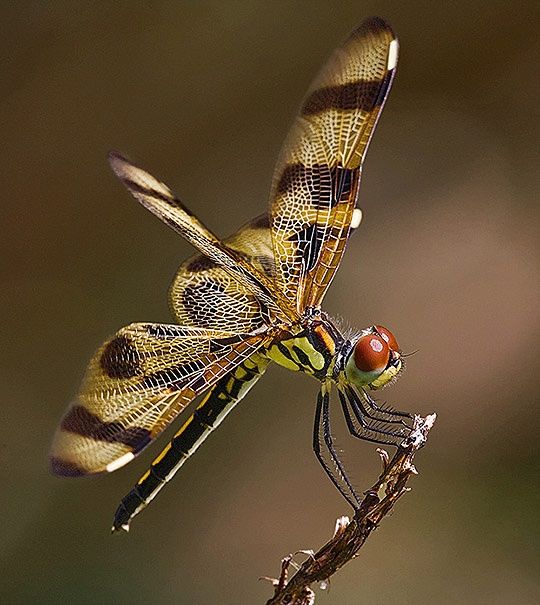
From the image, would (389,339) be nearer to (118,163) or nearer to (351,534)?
(351,534)

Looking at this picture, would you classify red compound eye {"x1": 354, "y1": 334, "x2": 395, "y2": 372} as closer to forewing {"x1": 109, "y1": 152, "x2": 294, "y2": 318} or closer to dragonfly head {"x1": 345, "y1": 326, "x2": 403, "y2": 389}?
dragonfly head {"x1": 345, "y1": 326, "x2": 403, "y2": 389}

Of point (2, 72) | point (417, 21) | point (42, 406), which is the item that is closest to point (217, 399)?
point (42, 406)

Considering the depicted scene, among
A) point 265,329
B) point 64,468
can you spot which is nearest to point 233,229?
point 265,329

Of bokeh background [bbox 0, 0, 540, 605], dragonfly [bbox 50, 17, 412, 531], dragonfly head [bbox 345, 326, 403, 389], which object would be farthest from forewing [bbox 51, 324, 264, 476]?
bokeh background [bbox 0, 0, 540, 605]

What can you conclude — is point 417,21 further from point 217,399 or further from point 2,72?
point 217,399

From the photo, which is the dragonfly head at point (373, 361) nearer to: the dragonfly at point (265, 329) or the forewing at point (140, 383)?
the dragonfly at point (265, 329)

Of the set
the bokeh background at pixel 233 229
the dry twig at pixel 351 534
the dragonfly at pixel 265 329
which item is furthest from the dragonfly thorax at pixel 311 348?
the bokeh background at pixel 233 229
